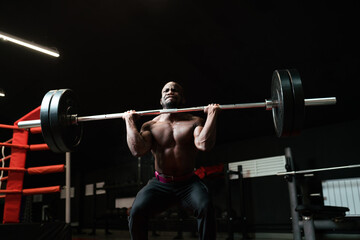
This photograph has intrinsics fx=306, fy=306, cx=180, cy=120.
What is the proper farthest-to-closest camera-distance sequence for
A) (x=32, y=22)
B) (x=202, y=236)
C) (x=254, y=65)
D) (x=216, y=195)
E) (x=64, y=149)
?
1. (x=216, y=195)
2. (x=254, y=65)
3. (x=32, y=22)
4. (x=64, y=149)
5. (x=202, y=236)

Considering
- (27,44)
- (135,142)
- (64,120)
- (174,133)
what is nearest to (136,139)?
(135,142)

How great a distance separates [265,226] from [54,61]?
5629 mm

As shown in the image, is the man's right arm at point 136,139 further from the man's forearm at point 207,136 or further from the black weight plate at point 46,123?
the black weight plate at point 46,123

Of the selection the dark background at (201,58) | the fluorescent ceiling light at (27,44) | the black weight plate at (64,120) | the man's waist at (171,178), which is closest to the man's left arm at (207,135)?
the man's waist at (171,178)

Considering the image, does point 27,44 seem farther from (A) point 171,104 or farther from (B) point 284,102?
(B) point 284,102

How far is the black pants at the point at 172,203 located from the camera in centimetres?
219

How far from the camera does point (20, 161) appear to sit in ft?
10.6

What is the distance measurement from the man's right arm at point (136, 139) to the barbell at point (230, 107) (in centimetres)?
15

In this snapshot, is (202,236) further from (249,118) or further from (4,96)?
(4,96)

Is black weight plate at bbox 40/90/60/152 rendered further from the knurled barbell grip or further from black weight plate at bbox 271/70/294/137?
black weight plate at bbox 271/70/294/137

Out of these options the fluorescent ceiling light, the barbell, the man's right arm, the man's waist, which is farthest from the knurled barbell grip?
the fluorescent ceiling light

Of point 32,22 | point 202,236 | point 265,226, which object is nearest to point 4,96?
point 32,22

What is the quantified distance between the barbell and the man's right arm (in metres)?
0.15

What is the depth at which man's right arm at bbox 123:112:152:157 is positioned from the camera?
244cm
